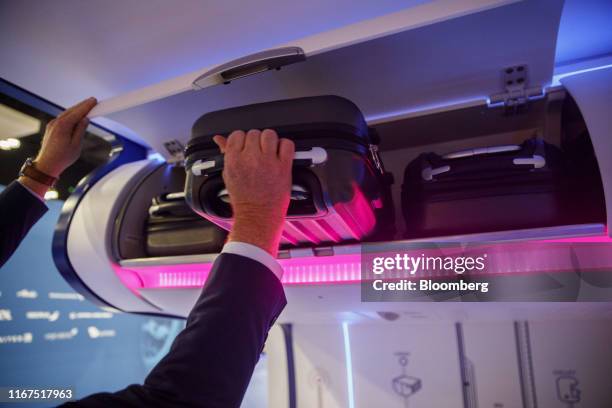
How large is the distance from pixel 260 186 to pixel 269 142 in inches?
4.2

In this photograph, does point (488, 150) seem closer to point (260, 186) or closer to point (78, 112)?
point (260, 186)

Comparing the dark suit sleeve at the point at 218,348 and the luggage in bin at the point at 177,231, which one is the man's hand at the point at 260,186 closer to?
the dark suit sleeve at the point at 218,348

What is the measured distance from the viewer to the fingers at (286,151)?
2.60 feet

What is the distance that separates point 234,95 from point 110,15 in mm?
466

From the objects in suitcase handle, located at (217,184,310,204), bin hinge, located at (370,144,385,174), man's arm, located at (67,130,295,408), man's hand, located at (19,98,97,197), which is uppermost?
man's hand, located at (19,98,97,197)

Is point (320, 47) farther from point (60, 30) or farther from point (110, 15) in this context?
point (60, 30)

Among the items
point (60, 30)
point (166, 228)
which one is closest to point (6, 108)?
point (60, 30)

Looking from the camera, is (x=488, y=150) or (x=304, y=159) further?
(x=488, y=150)

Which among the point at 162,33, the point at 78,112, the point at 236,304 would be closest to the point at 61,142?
the point at 78,112

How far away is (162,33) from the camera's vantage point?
1250 millimetres

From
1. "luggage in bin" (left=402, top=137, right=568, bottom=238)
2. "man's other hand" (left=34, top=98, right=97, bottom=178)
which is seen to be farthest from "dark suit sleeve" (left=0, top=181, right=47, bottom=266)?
"luggage in bin" (left=402, top=137, right=568, bottom=238)

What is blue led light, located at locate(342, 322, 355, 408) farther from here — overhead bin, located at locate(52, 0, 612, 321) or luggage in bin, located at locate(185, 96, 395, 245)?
luggage in bin, located at locate(185, 96, 395, 245)

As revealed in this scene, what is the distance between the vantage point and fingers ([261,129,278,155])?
79 centimetres

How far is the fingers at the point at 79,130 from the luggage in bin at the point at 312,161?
562 millimetres
